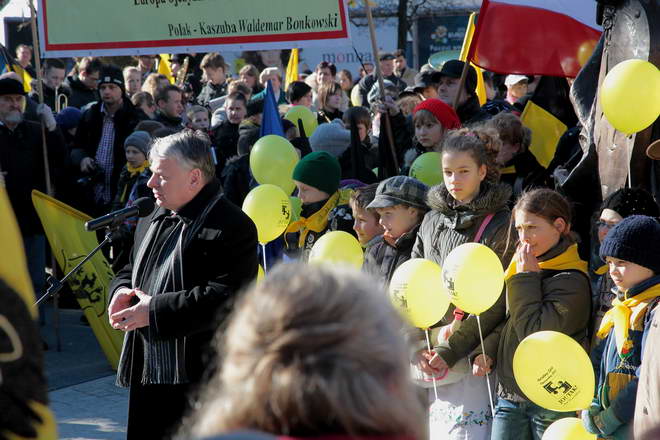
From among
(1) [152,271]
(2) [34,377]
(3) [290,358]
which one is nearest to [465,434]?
(1) [152,271]

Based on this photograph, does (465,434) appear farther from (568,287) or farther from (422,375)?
(568,287)

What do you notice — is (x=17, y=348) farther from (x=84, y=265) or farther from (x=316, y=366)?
(x=84, y=265)

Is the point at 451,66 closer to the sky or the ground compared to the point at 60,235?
closer to the sky

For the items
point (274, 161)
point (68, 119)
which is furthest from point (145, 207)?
point (68, 119)

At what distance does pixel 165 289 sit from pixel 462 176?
1.57 metres

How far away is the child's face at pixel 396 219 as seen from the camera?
4.98 meters

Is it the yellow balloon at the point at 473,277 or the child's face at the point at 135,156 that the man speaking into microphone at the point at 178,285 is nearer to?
the yellow balloon at the point at 473,277

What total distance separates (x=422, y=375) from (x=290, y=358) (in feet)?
10.4

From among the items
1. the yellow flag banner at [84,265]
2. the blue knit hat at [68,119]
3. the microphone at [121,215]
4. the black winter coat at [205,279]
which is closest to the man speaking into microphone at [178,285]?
the black winter coat at [205,279]

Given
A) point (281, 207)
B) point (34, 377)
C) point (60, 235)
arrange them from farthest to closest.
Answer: point (60, 235) → point (281, 207) → point (34, 377)

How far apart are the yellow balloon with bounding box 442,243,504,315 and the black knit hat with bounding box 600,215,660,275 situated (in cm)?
62

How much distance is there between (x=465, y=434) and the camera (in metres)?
4.45

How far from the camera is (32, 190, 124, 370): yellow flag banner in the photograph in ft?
23.8

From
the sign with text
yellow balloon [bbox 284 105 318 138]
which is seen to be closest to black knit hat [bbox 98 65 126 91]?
yellow balloon [bbox 284 105 318 138]
